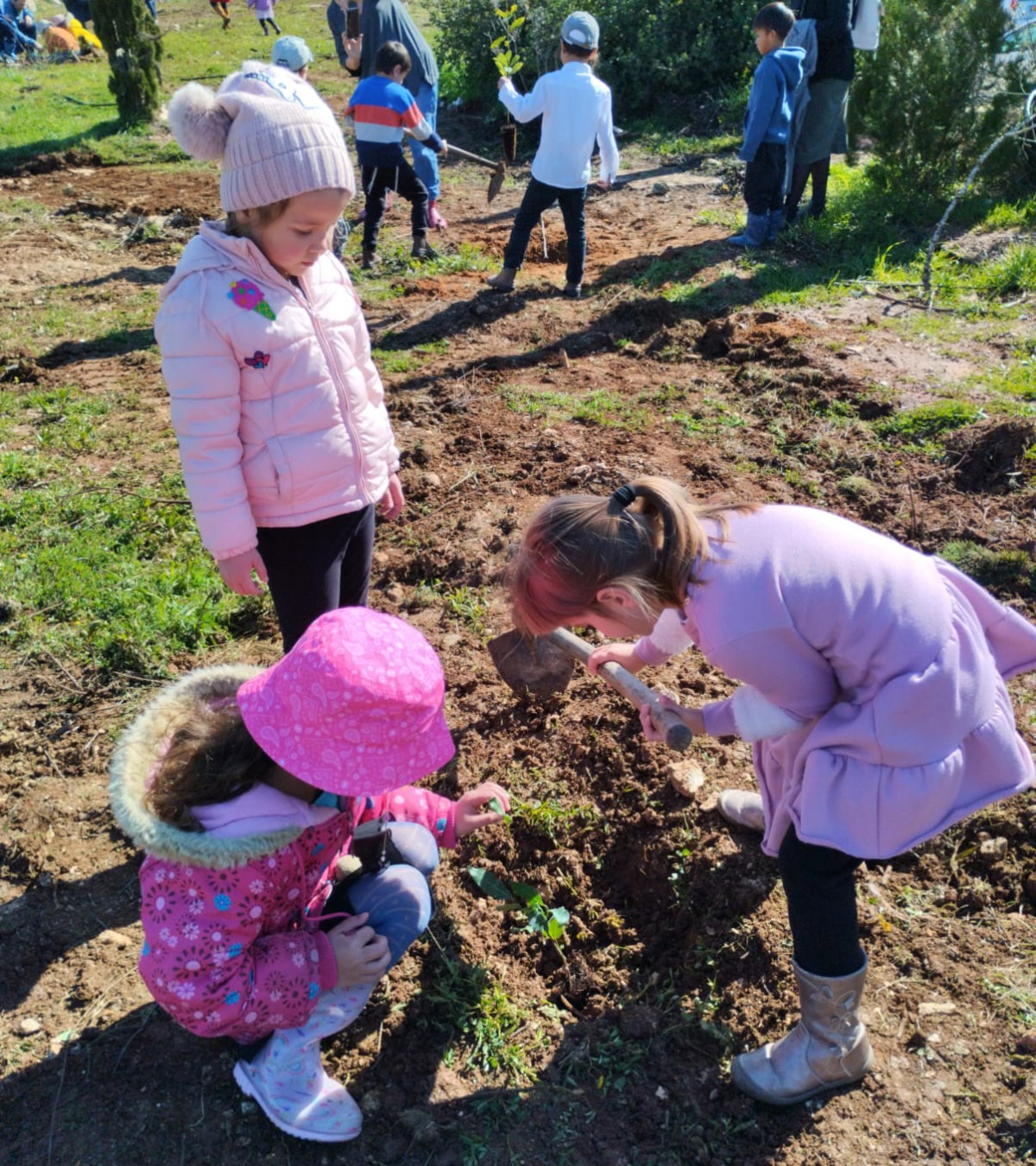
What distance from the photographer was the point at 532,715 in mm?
3135

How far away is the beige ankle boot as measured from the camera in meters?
2.03

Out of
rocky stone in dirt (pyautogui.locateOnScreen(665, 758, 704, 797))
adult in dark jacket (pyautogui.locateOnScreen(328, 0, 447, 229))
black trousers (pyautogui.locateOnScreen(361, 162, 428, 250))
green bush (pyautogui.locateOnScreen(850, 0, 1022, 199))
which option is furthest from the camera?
adult in dark jacket (pyautogui.locateOnScreen(328, 0, 447, 229))

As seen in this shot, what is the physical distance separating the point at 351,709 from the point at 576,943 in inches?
48.9

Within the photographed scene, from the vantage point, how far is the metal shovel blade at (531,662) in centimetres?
300

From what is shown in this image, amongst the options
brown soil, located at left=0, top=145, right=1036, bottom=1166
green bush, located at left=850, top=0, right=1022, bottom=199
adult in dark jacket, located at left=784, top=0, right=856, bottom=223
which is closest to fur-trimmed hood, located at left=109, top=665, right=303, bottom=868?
brown soil, located at left=0, top=145, right=1036, bottom=1166

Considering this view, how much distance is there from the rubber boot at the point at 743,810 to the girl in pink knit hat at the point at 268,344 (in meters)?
1.30

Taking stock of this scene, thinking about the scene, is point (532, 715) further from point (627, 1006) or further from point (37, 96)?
point (37, 96)

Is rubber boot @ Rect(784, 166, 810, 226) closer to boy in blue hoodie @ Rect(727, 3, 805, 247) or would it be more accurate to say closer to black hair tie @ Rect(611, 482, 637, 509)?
boy in blue hoodie @ Rect(727, 3, 805, 247)

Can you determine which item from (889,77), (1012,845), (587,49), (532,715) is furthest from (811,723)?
(889,77)

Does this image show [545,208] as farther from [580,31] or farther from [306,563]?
[306,563]

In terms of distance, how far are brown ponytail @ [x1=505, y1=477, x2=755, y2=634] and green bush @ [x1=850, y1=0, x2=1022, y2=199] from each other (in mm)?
7003

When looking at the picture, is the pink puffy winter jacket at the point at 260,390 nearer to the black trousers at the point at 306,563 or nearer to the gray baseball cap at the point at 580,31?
the black trousers at the point at 306,563

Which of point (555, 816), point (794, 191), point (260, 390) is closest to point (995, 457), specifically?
point (555, 816)

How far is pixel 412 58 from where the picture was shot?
7590 mm
